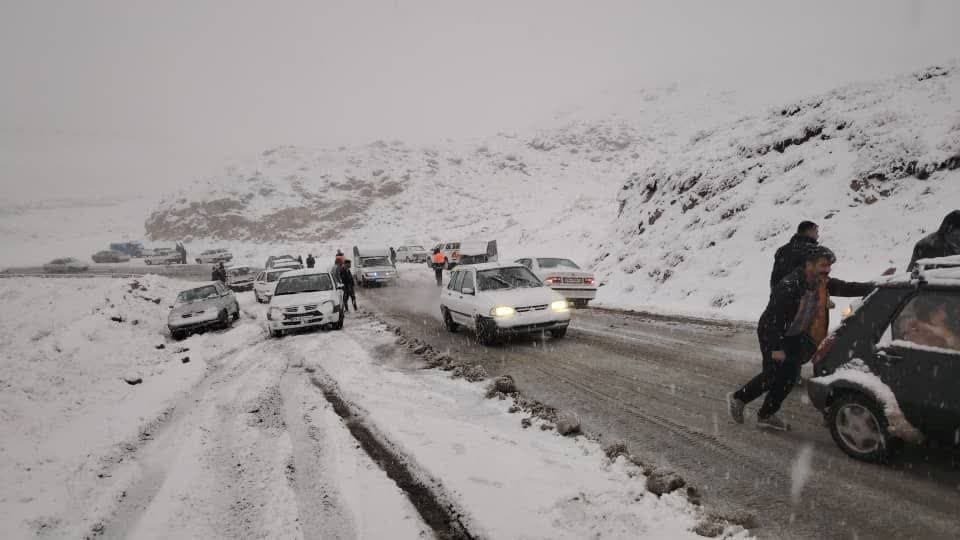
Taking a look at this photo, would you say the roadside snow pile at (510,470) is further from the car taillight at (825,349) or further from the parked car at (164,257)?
the parked car at (164,257)

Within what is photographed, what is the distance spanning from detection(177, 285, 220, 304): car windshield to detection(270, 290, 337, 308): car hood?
13.3 ft

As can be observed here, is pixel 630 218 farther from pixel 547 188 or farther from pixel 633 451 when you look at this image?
pixel 547 188

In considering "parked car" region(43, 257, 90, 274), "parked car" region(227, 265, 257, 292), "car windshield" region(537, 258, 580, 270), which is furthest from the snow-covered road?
"parked car" region(43, 257, 90, 274)

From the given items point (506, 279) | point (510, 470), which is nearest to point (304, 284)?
point (506, 279)

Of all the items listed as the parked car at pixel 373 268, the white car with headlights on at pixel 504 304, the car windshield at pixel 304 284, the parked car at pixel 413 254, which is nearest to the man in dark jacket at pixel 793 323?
the white car with headlights on at pixel 504 304

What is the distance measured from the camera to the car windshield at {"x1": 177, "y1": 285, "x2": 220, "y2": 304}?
15.6 meters

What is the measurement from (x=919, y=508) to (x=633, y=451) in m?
1.97

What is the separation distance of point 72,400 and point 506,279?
7.61m

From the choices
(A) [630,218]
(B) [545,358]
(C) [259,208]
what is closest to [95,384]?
(B) [545,358]

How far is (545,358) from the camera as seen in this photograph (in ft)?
28.4

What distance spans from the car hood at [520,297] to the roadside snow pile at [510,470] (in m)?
2.63

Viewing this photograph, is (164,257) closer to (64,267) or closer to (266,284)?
(64,267)

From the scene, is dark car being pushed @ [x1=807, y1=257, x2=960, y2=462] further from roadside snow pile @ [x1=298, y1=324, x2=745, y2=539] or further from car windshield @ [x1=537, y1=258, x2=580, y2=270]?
car windshield @ [x1=537, y1=258, x2=580, y2=270]

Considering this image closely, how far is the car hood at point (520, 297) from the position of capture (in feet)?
31.9
